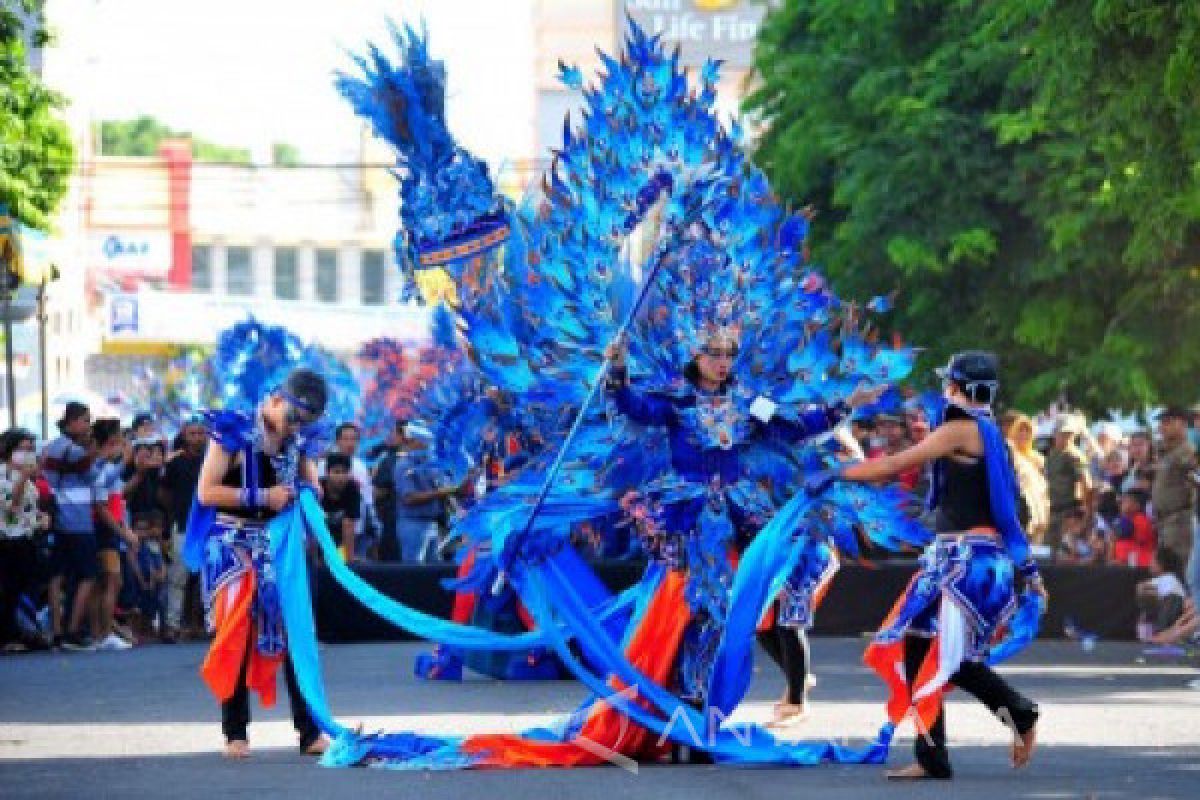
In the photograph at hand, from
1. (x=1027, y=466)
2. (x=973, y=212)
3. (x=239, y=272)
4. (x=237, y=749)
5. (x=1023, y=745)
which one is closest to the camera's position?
(x=1023, y=745)

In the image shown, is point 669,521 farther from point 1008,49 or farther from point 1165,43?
point 1008,49

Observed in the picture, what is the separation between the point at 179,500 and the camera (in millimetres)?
24234

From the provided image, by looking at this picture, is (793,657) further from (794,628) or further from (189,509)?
(189,509)

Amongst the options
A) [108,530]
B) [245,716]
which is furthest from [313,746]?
[108,530]

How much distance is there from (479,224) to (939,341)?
1409 cm

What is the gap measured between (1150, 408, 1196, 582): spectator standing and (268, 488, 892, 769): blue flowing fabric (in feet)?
28.9

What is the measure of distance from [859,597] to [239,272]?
110325 millimetres

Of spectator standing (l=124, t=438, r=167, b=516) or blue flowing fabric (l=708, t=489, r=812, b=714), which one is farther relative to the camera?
spectator standing (l=124, t=438, r=167, b=516)

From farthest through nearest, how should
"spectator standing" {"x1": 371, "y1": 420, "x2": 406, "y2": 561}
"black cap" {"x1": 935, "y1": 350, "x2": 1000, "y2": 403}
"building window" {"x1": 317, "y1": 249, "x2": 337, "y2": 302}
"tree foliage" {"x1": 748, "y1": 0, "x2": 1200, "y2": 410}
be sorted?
"building window" {"x1": 317, "y1": 249, "x2": 337, "y2": 302} → "tree foliage" {"x1": 748, "y1": 0, "x2": 1200, "y2": 410} → "spectator standing" {"x1": 371, "y1": 420, "x2": 406, "y2": 561} → "black cap" {"x1": 935, "y1": 350, "x2": 1000, "y2": 403}

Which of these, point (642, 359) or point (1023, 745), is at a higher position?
point (642, 359)

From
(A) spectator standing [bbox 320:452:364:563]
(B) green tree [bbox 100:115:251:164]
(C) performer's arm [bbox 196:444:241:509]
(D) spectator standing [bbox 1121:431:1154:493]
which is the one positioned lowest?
(A) spectator standing [bbox 320:452:364:563]

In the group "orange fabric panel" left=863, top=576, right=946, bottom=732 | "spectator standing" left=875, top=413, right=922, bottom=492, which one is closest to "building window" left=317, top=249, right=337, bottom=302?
"spectator standing" left=875, top=413, right=922, bottom=492

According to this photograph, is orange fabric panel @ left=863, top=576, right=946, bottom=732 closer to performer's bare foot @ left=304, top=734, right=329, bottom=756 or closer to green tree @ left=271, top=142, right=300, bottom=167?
performer's bare foot @ left=304, top=734, right=329, bottom=756

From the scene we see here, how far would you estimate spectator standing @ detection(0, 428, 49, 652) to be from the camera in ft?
72.2
